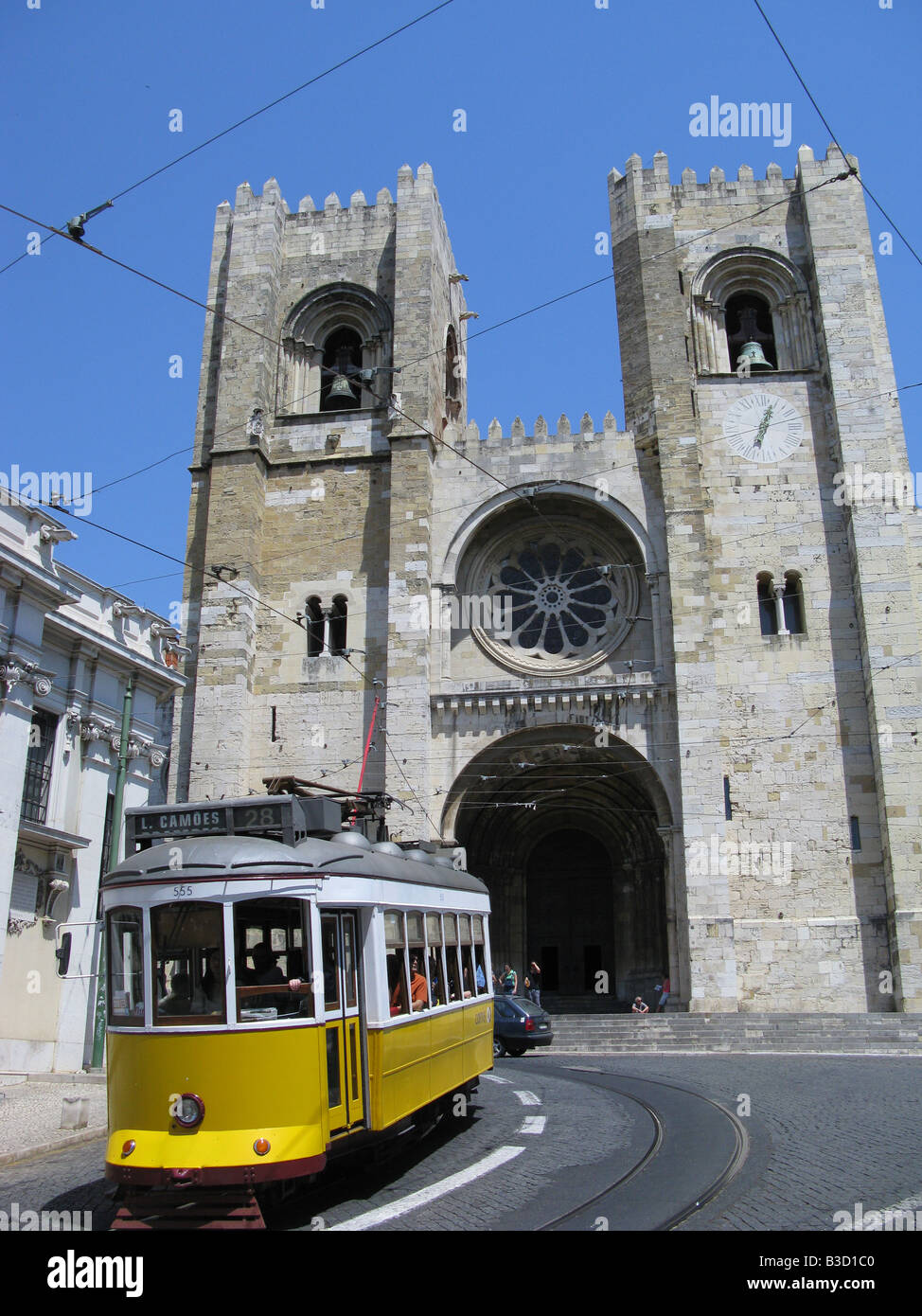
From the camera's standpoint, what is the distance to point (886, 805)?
2036 cm

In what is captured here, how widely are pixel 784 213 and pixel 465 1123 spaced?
75.7 feet

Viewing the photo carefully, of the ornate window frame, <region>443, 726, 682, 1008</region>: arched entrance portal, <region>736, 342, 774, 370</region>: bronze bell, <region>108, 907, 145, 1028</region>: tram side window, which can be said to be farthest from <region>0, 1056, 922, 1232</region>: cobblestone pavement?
<region>736, 342, 774, 370</region>: bronze bell

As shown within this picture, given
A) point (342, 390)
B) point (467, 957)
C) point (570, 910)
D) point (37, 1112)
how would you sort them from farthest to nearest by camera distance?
point (570, 910), point (342, 390), point (37, 1112), point (467, 957)

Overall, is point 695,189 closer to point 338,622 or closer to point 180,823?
point 338,622

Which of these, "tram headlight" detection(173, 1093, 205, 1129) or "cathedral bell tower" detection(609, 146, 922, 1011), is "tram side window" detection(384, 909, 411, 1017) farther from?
"cathedral bell tower" detection(609, 146, 922, 1011)

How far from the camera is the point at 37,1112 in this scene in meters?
11.0

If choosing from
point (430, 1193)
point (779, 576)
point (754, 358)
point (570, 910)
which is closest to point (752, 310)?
point (754, 358)

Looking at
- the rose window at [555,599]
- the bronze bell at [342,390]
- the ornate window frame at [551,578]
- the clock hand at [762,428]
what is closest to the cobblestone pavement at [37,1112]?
the ornate window frame at [551,578]

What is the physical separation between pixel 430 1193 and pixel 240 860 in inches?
94.0

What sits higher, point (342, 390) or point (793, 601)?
point (342, 390)

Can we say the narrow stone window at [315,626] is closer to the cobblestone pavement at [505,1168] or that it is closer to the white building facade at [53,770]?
the white building facade at [53,770]

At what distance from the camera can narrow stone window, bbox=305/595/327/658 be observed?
78.2 ft
